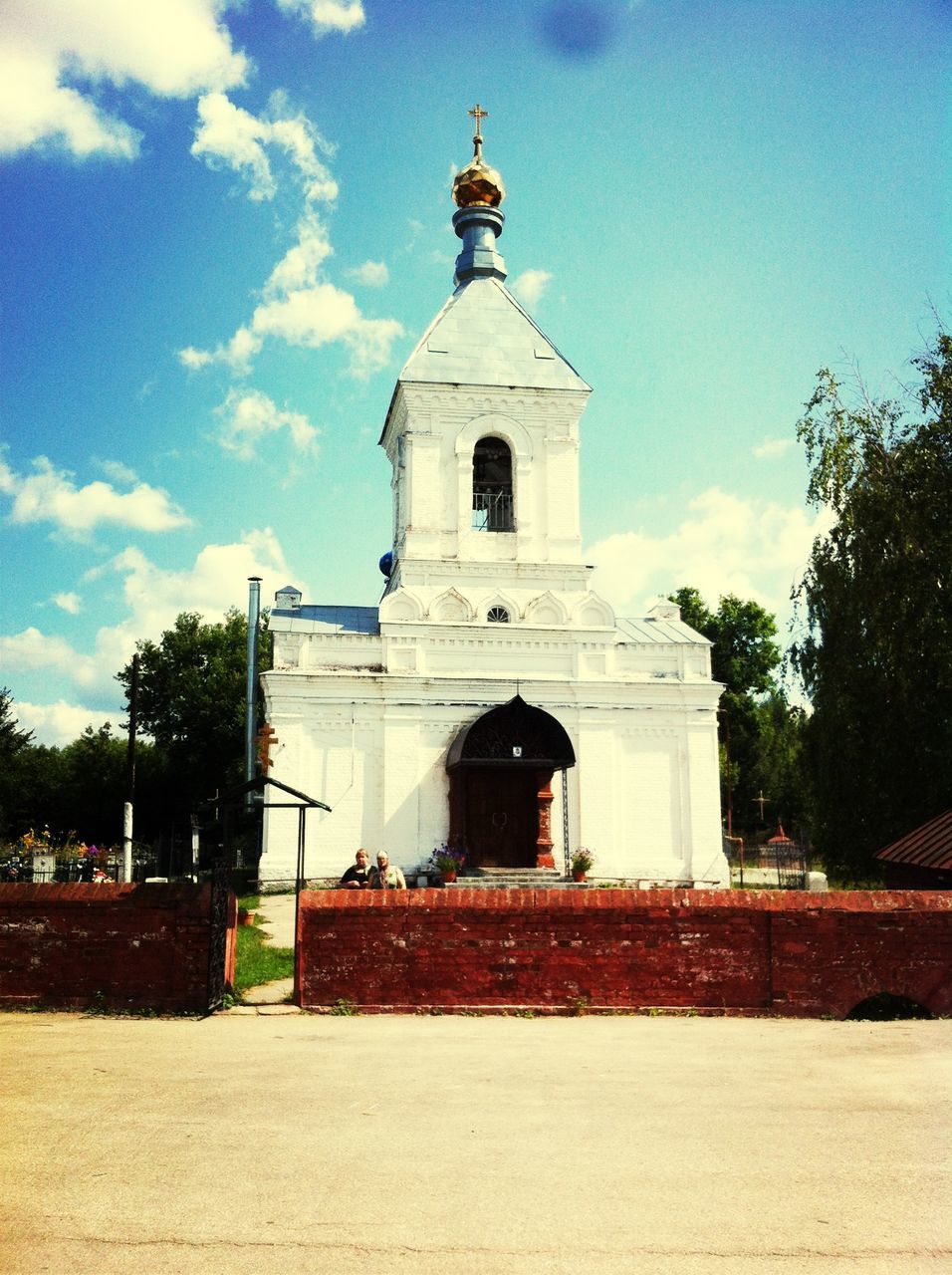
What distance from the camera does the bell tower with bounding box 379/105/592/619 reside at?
23.2 meters

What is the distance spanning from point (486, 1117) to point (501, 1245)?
171 cm

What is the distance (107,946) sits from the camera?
30.2 feet

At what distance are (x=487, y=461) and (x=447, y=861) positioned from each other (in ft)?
32.0

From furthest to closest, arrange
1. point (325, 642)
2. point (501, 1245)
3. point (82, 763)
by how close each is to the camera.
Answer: point (82, 763) → point (325, 642) → point (501, 1245)

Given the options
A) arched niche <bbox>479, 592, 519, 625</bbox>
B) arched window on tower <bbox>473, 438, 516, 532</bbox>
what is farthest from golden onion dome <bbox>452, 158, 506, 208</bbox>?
arched niche <bbox>479, 592, 519, 625</bbox>

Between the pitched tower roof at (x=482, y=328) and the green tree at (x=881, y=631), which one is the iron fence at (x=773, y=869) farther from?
the pitched tower roof at (x=482, y=328)

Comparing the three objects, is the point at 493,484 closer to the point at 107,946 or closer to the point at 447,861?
the point at 447,861

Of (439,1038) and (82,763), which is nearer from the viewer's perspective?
(439,1038)

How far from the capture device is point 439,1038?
800 cm

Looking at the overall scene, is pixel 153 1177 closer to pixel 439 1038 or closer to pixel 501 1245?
pixel 501 1245

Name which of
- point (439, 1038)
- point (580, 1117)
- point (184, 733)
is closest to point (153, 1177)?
point (580, 1117)

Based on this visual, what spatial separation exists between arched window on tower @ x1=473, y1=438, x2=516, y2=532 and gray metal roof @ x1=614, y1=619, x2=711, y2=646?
144 inches

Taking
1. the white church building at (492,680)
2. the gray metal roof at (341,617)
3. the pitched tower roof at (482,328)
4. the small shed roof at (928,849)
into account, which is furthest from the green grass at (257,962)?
the pitched tower roof at (482,328)

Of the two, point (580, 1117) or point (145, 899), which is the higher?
point (145, 899)
